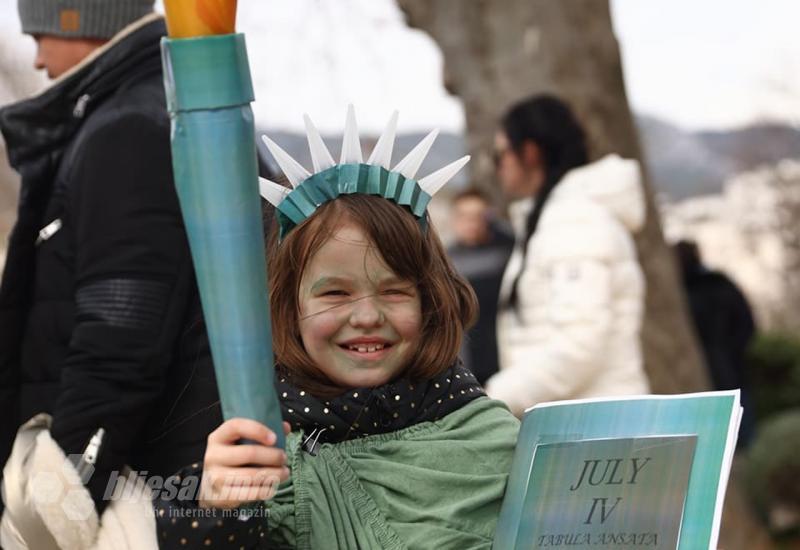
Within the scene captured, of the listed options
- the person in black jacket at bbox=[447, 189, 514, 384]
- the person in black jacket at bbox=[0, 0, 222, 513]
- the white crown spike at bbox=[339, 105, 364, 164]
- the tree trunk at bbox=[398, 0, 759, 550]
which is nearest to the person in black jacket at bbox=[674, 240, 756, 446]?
the tree trunk at bbox=[398, 0, 759, 550]

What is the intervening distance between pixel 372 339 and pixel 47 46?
5.26ft

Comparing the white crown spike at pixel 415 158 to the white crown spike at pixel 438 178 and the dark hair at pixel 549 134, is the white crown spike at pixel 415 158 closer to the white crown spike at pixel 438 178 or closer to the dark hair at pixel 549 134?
the white crown spike at pixel 438 178

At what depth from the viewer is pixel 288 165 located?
303 cm

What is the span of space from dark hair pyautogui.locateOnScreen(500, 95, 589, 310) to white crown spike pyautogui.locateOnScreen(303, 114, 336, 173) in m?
3.08

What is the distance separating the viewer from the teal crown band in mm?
3020

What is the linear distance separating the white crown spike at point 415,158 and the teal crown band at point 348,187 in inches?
1.2

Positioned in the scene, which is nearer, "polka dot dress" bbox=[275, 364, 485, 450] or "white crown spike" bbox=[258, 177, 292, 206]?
"polka dot dress" bbox=[275, 364, 485, 450]

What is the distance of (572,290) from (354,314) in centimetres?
284

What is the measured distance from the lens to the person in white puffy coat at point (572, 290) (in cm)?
569

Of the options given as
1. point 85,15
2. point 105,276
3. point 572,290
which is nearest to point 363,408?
point 105,276

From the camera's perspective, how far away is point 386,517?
2883 mm

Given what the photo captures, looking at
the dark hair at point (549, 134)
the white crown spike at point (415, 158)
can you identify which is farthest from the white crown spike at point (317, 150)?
the dark hair at point (549, 134)

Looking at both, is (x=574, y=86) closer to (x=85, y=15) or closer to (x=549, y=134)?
(x=549, y=134)

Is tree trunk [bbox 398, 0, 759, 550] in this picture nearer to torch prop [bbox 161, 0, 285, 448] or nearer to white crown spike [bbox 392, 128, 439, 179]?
white crown spike [bbox 392, 128, 439, 179]
